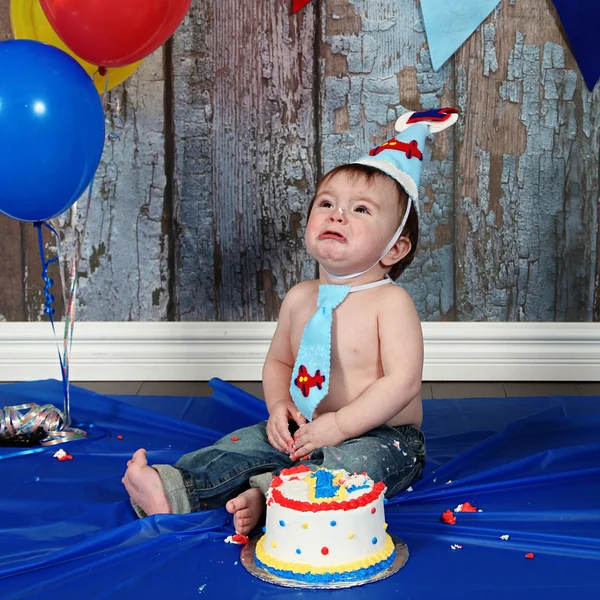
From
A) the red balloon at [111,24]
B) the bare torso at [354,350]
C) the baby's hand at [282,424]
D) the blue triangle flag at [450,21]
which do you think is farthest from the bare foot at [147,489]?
the blue triangle flag at [450,21]

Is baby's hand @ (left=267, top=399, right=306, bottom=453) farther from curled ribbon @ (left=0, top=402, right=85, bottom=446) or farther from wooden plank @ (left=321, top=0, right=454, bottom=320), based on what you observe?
wooden plank @ (left=321, top=0, right=454, bottom=320)

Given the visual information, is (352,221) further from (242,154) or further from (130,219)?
(130,219)

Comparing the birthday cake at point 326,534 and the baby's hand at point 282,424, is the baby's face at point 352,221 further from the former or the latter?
the birthday cake at point 326,534

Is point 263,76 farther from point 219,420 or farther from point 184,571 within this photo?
point 184,571

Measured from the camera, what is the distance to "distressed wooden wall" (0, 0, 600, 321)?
2.52 metres

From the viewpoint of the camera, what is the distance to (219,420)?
2.20 meters

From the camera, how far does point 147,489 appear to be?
5.13 feet

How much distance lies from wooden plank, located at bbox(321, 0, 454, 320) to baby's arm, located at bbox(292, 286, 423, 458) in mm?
913

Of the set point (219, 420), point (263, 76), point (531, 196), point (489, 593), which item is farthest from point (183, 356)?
point (489, 593)

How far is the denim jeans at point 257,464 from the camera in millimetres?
1584

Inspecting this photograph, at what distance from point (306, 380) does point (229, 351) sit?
94 cm

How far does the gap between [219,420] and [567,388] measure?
0.95 metres

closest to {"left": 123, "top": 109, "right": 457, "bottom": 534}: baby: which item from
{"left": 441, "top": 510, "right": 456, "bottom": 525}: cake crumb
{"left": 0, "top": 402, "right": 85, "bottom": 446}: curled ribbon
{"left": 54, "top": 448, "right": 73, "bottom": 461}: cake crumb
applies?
{"left": 441, "top": 510, "right": 456, "bottom": 525}: cake crumb

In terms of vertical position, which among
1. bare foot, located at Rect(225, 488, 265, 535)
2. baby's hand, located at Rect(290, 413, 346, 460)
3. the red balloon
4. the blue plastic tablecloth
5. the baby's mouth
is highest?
the red balloon
